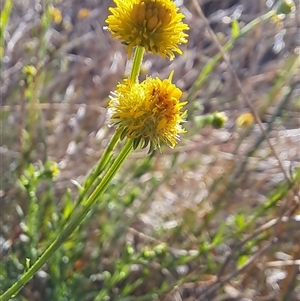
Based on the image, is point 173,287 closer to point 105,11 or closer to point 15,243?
point 15,243

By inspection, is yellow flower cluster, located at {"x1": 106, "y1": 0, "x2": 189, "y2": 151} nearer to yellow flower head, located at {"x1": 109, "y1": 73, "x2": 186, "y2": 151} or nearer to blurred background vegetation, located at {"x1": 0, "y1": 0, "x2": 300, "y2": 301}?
yellow flower head, located at {"x1": 109, "y1": 73, "x2": 186, "y2": 151}

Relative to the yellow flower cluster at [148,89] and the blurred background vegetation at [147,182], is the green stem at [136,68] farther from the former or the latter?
the blurred background vegetation at [147,182]

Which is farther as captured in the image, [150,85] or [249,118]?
[249,118]

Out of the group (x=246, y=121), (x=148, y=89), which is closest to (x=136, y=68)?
(x=148, y=89)

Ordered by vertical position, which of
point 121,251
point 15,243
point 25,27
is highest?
point 25,27

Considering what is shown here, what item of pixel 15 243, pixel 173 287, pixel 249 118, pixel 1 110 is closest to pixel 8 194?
pixel 15 243

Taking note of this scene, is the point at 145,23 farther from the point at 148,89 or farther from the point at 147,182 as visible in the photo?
the point at 147,182

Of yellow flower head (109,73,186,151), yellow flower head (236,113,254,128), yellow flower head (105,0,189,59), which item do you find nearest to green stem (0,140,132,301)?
yellow flower head (109,73,186,151)
